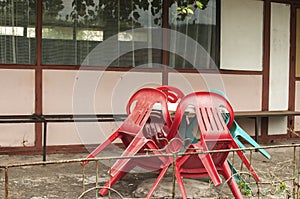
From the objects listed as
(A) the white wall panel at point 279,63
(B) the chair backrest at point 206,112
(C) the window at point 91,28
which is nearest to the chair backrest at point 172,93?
(B) the chair backrest at point 206,112

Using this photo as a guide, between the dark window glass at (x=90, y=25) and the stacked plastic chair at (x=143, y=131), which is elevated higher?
the dark window glass at (x=90, y=25)

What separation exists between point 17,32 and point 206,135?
326 cm

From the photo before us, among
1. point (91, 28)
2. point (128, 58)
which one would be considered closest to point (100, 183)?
point (128, 58)

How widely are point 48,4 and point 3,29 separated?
0.68 meters

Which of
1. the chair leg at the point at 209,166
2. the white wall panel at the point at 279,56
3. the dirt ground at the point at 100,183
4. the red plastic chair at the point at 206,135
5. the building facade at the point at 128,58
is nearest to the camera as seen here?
the chair leg at the point at 209,166

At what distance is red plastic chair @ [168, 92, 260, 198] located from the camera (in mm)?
3721

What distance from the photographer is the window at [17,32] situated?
570 cm

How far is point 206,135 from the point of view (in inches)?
147

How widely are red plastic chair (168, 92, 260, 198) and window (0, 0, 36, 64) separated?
111 inches

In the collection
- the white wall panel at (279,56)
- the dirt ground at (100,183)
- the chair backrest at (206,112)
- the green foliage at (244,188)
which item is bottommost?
the dirt ground at (100,183)

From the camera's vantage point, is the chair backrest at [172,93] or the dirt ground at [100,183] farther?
the chair backrest at [172,93]

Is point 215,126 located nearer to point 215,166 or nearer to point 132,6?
point 215,166

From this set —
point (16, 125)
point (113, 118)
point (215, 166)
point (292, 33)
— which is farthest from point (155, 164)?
point (292, 33)

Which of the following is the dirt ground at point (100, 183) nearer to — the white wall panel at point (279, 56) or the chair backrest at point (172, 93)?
the chair backrest at point (172, 93)
